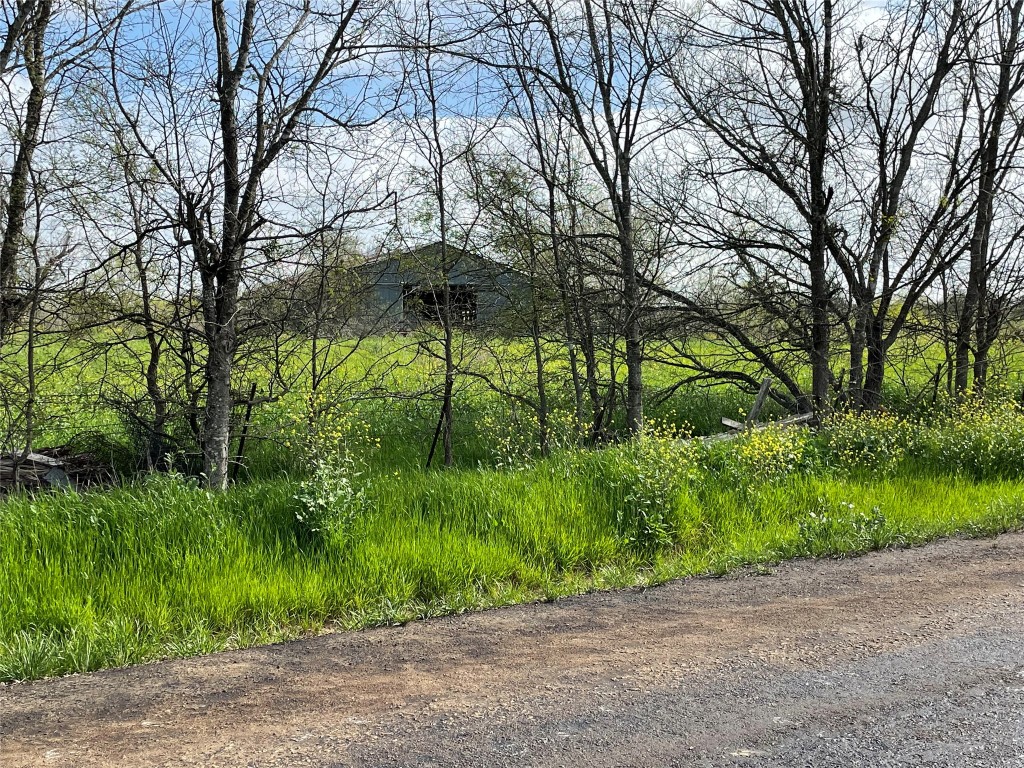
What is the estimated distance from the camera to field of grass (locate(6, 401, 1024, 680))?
4512 millimetres

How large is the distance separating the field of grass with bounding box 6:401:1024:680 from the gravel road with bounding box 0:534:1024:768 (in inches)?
15.7

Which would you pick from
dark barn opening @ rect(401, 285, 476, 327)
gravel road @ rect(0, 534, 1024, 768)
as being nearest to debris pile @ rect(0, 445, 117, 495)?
dark barn opening @ rect(401, 285, 476, 327)

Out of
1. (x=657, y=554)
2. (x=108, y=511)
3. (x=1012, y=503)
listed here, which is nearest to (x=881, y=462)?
(x=1012, y=503)

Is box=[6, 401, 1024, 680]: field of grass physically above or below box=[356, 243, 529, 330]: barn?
below

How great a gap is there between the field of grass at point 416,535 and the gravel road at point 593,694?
0.40 metres

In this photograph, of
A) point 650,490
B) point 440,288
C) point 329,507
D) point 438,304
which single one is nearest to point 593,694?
point 329,507

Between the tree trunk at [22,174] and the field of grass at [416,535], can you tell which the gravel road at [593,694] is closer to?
the field of grass at [416,535]

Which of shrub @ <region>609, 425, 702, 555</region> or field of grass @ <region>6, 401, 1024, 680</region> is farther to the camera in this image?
shrub @ <region>609, 425, 702, 555</region>

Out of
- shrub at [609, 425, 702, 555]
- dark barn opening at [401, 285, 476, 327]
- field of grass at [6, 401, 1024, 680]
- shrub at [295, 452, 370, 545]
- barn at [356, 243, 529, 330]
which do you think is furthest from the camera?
dark barn opening at [401, 285, 476, 327]

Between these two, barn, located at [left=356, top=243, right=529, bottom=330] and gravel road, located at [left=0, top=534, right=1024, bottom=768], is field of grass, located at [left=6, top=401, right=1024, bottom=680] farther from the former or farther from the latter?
barn, located at [left=356, top=243, right=529, bottom=330]

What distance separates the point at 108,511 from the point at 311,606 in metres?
1.81

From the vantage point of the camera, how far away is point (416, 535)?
5660mm

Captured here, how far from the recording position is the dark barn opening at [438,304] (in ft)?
33.5

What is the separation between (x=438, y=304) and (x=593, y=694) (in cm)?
719
